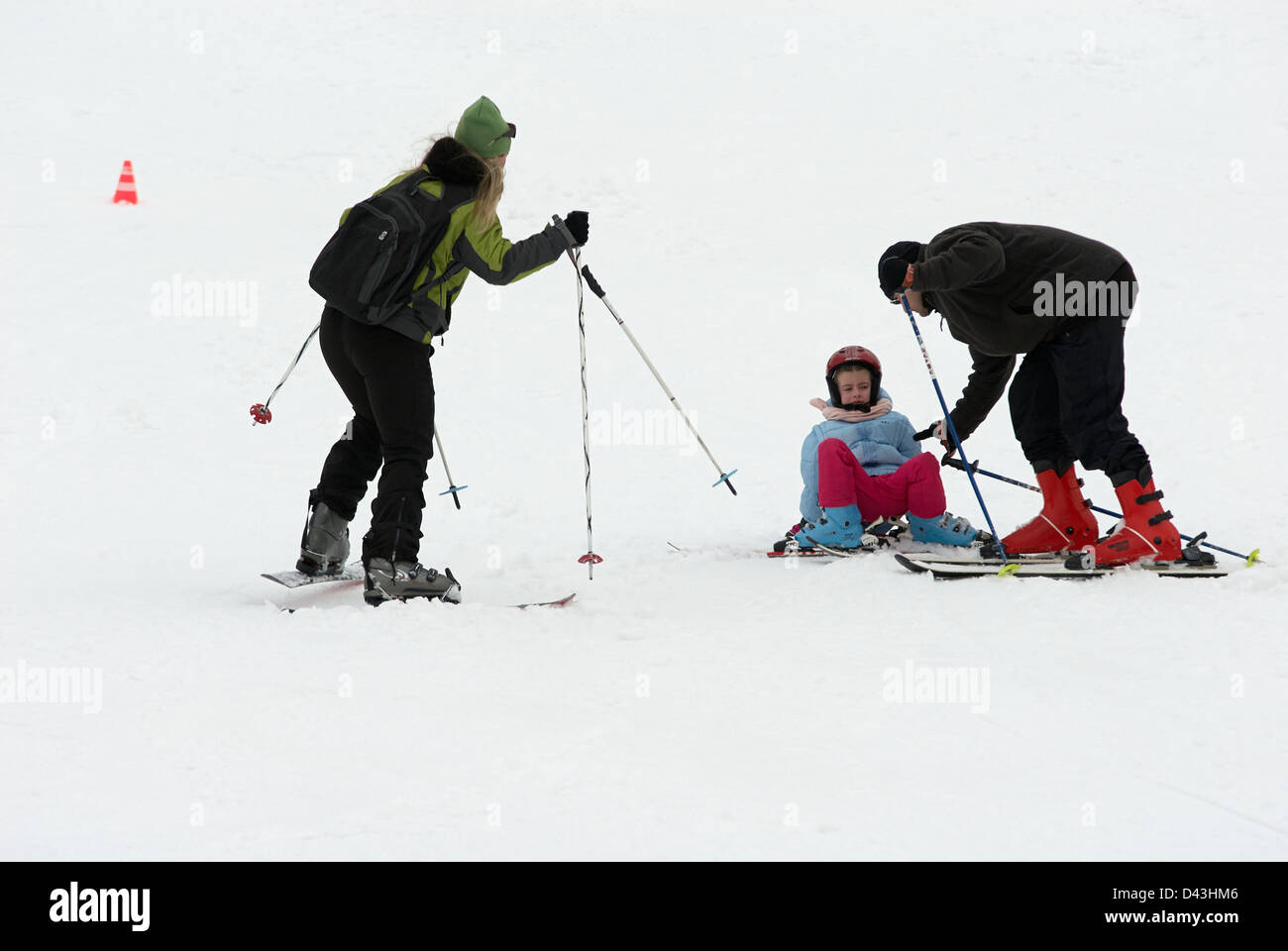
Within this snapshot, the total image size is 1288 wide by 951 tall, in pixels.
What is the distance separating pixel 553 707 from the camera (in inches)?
142

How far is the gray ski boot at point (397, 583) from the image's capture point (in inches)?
192

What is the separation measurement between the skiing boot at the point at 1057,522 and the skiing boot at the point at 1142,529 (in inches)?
24.7

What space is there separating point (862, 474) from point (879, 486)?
0.40 feet

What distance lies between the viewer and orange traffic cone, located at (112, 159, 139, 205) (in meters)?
13.6

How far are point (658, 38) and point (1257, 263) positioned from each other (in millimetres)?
10451

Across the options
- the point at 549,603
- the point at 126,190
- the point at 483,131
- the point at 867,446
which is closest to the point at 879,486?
the point at 867,446

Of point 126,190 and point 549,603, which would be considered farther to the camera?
point 126,190

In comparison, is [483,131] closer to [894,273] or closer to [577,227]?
[577,227]

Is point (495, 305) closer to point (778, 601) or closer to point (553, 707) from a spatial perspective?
point (778, 601)

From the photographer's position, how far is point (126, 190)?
13.7 meters

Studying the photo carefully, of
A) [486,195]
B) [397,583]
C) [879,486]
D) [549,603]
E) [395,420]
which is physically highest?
[486,195]

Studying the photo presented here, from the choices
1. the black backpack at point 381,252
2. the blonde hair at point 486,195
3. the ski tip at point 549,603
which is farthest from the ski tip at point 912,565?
the black backpack at point 381,252

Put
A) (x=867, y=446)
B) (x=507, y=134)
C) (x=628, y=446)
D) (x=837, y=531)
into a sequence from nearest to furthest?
1. (x=507, y=134)
2. (x=837, y=531)
3. (x=867, y=446)
4. (x=628, y=446)

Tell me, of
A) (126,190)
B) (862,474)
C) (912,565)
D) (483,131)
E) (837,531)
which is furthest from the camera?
(126,190)
